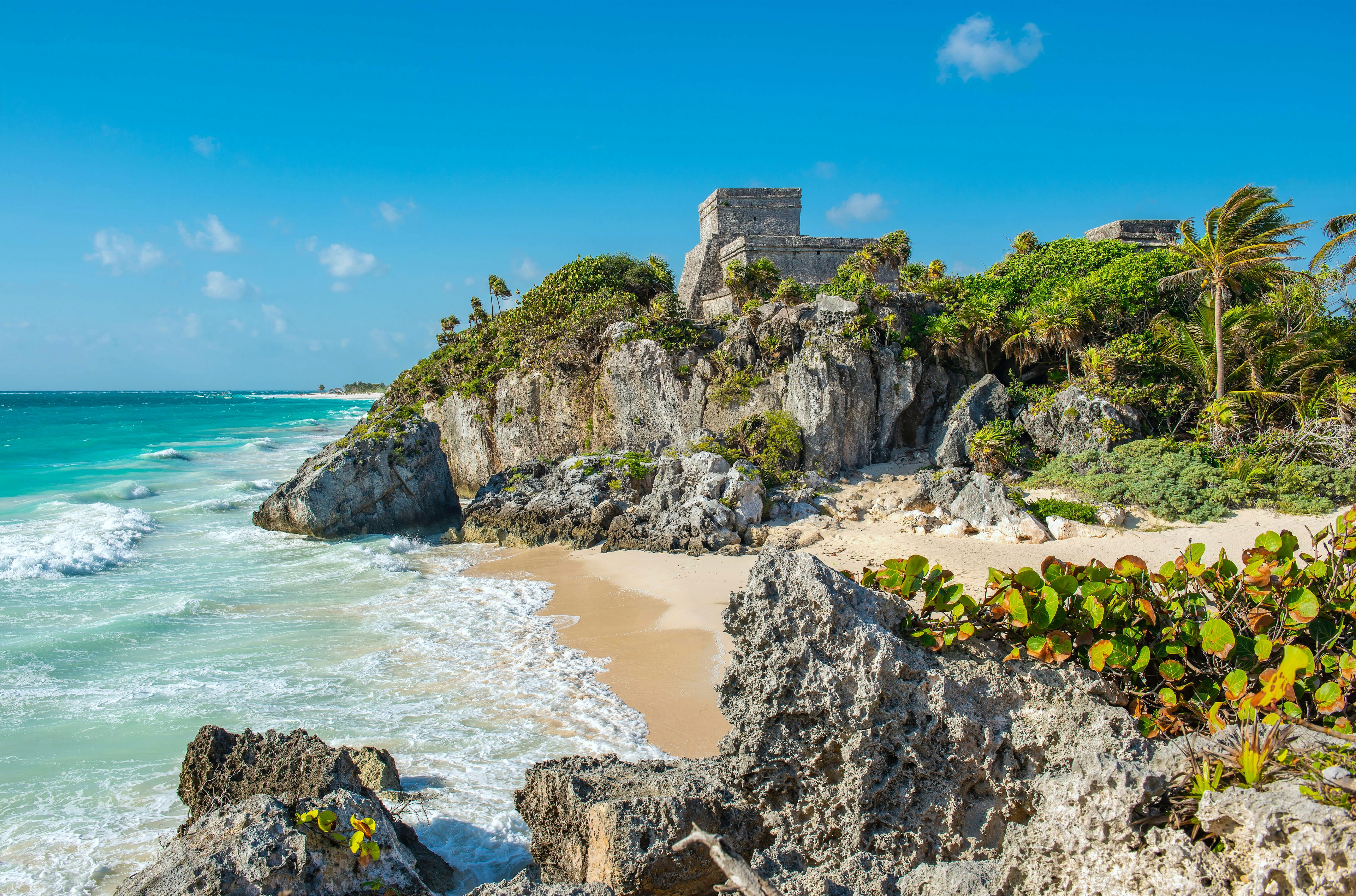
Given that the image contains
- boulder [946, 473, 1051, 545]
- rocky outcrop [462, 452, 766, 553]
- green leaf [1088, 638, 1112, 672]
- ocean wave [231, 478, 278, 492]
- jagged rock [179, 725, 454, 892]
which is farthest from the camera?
ocean wave [231, 478, 278, 492]

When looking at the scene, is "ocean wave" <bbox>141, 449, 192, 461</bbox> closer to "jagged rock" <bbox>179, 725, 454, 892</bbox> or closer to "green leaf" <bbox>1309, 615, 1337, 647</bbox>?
"jagged rock" <bbox>179, 725, 454, 892</bbox>

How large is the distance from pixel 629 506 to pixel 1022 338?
11.9 meters

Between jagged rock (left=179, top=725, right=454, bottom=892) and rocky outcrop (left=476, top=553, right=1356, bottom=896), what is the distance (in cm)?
102

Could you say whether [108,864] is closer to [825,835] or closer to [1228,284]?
[825,835]

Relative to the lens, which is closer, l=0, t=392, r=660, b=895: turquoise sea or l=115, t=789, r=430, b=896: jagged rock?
l=115, t=789, r=430, b=896: jagged rock

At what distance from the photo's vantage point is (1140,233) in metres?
22.4

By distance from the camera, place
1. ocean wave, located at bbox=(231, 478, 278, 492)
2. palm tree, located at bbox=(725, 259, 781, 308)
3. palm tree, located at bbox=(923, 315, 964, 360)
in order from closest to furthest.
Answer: palm tree, located at bbox=(923, 315, 964, 360) < palm tree, located at bbox=(725, 259, 781, 308) < ocean wave, located at bbox=(231, 478, 278, 492)

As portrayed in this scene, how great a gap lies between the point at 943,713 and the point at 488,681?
619cm

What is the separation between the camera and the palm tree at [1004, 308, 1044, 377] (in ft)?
62.8

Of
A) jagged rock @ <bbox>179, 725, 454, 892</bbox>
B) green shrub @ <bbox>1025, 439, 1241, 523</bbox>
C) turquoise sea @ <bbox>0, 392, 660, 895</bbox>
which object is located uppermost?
green shrub @ <bbox>1025, 439, 1241, 523</bbox>

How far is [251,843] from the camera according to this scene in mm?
3322

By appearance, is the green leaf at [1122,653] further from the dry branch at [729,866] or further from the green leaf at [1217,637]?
the dry branch at [729,866]

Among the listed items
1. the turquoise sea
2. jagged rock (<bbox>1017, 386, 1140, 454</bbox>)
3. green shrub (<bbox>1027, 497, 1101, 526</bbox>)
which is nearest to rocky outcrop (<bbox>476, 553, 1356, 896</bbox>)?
the turquoise sea

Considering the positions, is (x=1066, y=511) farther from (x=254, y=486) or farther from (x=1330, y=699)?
(x=254, y=486)
